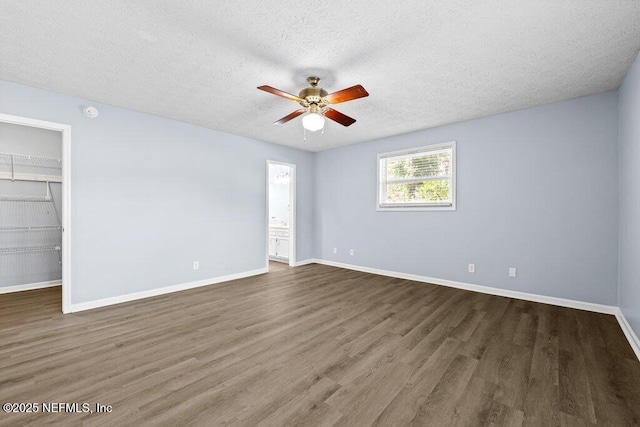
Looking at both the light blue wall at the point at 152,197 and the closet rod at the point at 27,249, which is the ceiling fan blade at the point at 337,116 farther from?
the closet rod at the point at 27,249

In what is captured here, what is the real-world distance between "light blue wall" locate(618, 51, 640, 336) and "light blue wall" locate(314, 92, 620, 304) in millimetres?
220

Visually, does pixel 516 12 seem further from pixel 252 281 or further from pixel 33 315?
pixel 33 315

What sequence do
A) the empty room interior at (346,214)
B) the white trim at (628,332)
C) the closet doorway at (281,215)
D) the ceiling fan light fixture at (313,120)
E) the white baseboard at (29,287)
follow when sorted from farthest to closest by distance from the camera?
the closet doorway at (281,215)
the white baseboard at (29,287)
the ceiling fan light fixture at (313,120)
the white trim at (628,332)
the empty room interior at (346,214)

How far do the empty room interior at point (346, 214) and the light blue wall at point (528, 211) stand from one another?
27mm

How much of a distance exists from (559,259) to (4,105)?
264 inches

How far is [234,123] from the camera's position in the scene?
434 cm

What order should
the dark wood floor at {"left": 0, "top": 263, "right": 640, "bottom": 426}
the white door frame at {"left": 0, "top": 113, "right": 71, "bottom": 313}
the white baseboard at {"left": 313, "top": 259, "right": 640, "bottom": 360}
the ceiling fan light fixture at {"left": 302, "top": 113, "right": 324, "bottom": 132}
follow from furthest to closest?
the white door frame at {"left": 0, "top": 113, "right": 71, "bottom": 313}, the ceiling fan light fixture at {"left": 302, "top": 113, "right": 324, "bottom": 132}, the white baseboard at {"left": 313, "top": 259, "right": 640, "bottom": 360}, the dark wood floor at {"left": 0, "top": 263, "right": 640, "bottom": 426}

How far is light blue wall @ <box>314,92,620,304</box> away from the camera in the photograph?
3.29 m

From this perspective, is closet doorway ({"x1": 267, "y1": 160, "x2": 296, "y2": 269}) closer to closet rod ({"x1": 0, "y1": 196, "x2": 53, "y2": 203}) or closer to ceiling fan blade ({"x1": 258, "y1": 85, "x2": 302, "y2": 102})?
ceiling fan blade ({"x1": 258, "y1": 85, "x2": 302, "y2": 102})

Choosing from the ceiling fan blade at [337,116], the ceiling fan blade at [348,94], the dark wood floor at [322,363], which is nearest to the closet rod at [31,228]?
the dark wood floor at [322,363]

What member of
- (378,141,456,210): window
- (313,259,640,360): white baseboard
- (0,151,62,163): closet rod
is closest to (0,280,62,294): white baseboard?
(0,151,62,163): closet rod

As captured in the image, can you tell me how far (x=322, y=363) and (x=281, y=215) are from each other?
5.91 metres

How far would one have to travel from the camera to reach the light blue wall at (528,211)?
3291mm

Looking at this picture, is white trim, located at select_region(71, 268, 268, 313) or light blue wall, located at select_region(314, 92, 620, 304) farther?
white trim, located at select_region(71, 268, 268, 313)
